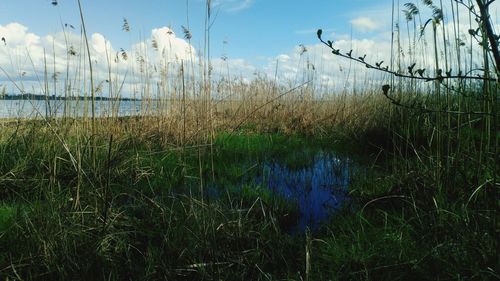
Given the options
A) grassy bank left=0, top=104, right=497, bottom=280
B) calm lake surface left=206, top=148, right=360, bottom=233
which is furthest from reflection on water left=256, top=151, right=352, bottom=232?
grassy bank left=0, top=104, right=497, bottom=280

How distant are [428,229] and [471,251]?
343 mm

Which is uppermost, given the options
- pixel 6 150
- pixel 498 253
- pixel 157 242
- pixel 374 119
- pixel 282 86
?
pixel 282 86

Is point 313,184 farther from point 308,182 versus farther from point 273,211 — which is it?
point 273,211

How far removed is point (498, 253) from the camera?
1.35 metres

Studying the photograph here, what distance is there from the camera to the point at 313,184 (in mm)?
3238

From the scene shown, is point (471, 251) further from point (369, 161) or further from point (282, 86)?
point (282, 86)

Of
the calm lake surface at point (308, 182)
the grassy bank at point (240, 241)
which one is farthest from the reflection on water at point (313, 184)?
the grassy bank at point (240, 241)

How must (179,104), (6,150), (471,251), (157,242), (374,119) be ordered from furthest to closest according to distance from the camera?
(179,104)
(374,119)
(6,150)
(157,242)
(471,251)

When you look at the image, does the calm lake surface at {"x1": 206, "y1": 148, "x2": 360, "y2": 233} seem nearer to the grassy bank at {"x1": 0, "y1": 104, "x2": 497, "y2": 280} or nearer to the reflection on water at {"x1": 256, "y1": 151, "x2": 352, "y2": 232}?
the reflection on water at {"x1": 256, "y1": 151, "x2": 352, "y2": 232}

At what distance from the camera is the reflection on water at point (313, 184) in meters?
2.56

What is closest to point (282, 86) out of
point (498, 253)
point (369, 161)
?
point (369, 161)

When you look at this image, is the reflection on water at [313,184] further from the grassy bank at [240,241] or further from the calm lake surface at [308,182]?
the grassy bank at [240,241]

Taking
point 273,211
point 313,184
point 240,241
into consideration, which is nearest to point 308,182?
point 313,184

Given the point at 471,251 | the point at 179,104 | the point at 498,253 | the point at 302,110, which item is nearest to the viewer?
the point at 498,253
